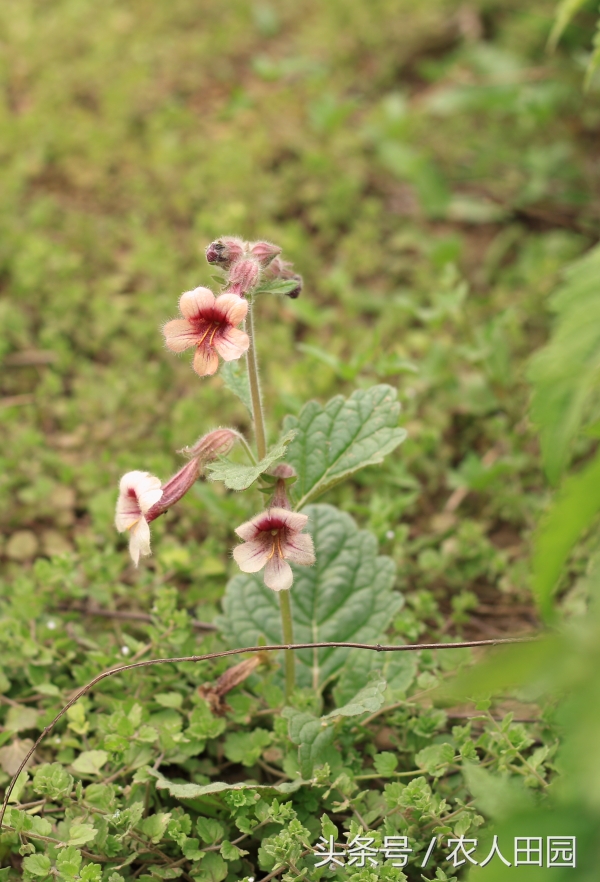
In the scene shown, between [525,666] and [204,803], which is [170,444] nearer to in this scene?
[204,803]

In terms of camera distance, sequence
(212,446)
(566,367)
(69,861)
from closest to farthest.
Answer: (566,367)
(69,861)
(212,446)

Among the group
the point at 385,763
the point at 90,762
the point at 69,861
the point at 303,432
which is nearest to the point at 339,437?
the point at 303,432

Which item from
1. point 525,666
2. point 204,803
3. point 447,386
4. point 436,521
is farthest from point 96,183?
point 525,666

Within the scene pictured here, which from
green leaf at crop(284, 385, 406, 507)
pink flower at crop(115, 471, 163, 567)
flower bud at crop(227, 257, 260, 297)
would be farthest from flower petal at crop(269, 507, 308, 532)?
flower bud at crop(227, 257, 260, 297)

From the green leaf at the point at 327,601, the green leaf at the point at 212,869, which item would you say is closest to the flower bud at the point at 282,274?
the green leaf at the point at 327,601

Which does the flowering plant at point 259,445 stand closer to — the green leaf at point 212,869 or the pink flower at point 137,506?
the pink flower at point 137,506

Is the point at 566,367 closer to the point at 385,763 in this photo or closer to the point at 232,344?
the point at 232,344

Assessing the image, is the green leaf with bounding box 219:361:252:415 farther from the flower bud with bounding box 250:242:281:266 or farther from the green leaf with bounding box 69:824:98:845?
the green leaf with bounding box 69:824:98:845
